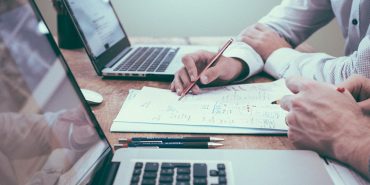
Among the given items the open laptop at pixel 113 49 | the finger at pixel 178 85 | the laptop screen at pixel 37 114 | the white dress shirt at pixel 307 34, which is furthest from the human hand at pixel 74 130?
the white dress shirt at pixel 307 34

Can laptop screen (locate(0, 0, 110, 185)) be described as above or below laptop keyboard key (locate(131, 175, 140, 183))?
above

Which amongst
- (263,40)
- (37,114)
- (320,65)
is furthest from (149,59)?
(37,114)

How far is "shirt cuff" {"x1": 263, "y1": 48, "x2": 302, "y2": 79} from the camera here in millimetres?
964

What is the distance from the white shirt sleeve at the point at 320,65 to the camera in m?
0.84

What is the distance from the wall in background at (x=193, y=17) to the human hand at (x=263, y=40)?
895 millimetres

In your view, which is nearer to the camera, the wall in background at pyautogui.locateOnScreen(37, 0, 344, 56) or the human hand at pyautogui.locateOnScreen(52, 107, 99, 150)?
the human hand at pyautogui.locateOnScreen(52, 107, 99, 150)

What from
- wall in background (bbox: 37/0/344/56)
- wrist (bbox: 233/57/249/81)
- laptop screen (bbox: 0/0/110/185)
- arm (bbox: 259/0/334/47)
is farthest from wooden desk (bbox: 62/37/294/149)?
wall in background (bbox: 37/0/344/56)

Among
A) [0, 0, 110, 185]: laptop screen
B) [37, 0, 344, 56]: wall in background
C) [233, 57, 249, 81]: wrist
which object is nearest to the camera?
[0, 0, 110, 185]: laptop screen

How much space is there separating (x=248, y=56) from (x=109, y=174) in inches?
23.4

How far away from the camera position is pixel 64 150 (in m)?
0.47

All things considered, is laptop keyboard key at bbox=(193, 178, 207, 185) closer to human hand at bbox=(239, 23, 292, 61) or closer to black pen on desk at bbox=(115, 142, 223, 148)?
black pen on desk at bbox=(115, 142, 223, 148)

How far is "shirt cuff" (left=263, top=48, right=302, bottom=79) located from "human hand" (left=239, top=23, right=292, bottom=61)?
0.05m

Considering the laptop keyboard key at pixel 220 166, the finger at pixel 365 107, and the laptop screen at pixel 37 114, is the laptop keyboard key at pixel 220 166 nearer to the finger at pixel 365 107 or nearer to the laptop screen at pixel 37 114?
the laptop screen at pixel 37 114

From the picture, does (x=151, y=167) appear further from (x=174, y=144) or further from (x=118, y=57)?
(x=118, y=57)
